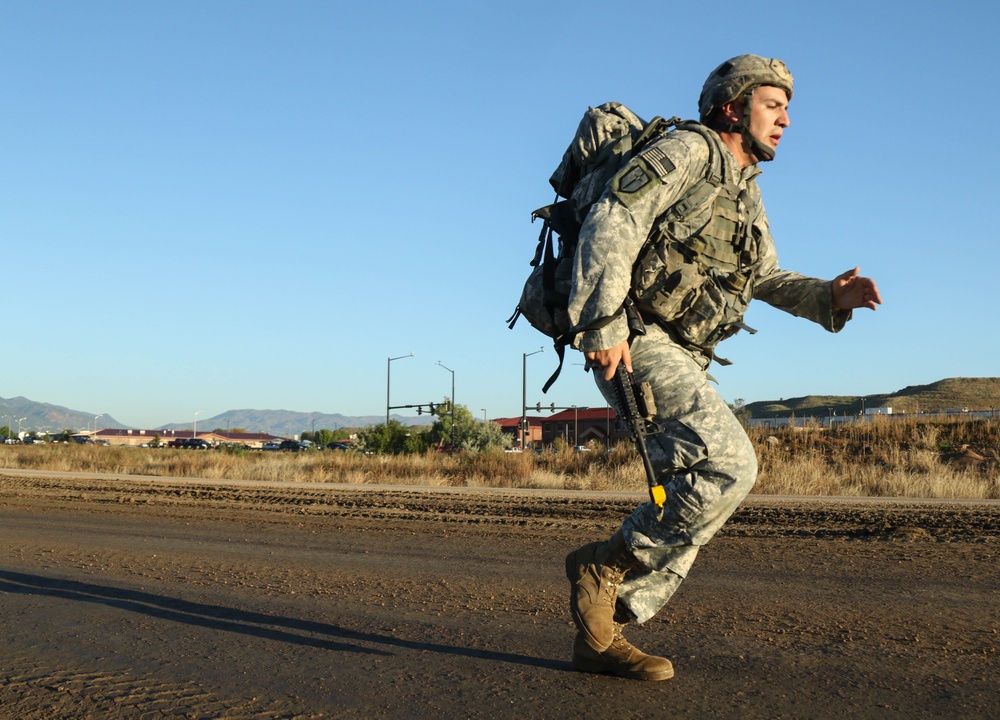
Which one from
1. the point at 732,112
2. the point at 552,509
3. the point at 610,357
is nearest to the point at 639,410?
the point at 610,357

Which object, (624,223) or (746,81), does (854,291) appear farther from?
(624,223)

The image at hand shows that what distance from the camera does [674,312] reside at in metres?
3.55

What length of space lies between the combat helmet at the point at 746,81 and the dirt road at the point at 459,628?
1.97 metres

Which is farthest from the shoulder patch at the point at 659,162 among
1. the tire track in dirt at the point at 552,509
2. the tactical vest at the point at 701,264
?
the tire track in dirt at the point at 552,509

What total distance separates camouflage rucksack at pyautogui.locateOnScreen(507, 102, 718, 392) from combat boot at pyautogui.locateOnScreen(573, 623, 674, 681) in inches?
36.3

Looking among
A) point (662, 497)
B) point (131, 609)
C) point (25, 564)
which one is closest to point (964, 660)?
point (662, 497)

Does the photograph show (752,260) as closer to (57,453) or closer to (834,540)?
(834,540)

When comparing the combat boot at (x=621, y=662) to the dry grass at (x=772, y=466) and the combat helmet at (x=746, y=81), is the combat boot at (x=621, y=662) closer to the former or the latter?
the combat helmet at (x=746, y=81)

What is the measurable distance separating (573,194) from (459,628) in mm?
1899

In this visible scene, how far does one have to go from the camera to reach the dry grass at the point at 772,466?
18125 mm

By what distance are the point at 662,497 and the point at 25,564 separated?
5028mm

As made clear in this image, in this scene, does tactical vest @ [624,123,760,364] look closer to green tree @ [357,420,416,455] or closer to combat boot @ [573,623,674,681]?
combat boot @ [573,623,674,681]

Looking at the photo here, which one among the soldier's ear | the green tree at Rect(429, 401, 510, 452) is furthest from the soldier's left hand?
the green tree at Rect(429, 401, 510, 452)

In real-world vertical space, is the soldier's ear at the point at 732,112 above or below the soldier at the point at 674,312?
above
